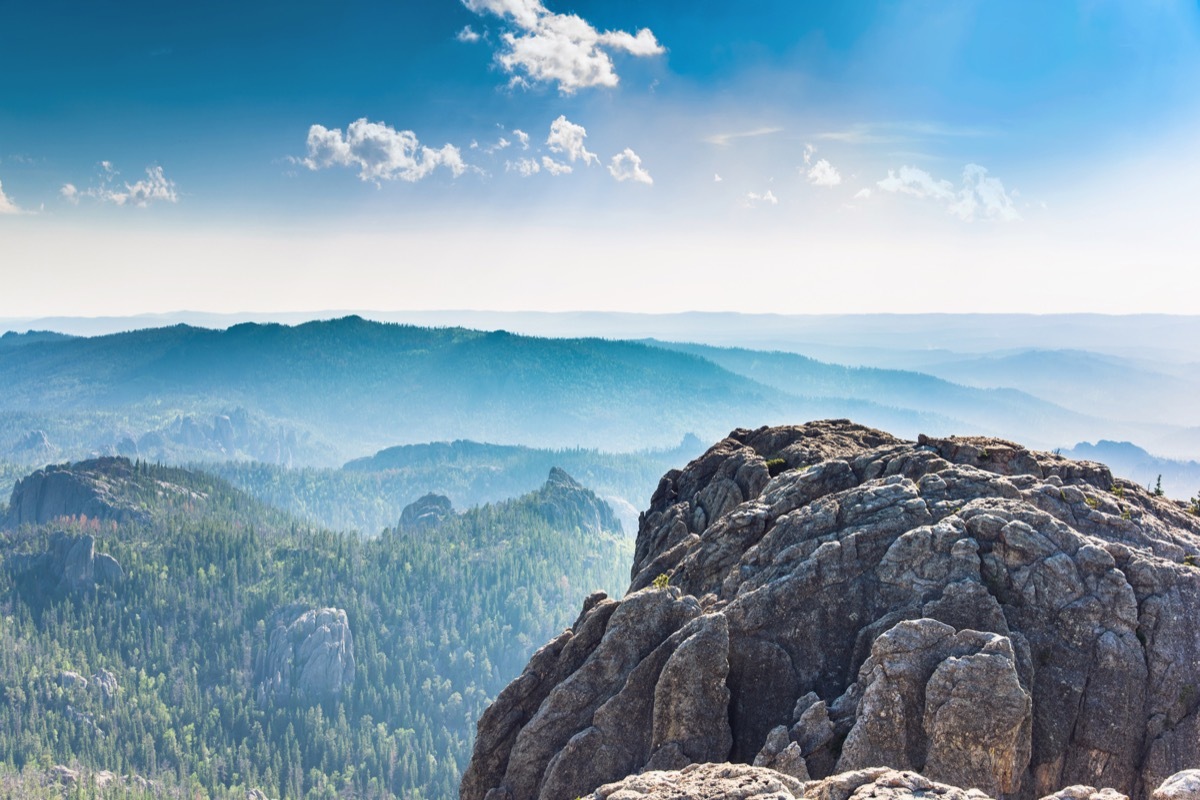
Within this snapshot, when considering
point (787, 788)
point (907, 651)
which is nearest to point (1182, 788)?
point (787, 788)

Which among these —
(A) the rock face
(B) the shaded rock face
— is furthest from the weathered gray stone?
(A) the rock face

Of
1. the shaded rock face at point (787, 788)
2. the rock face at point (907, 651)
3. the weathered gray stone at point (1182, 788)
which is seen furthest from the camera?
the rock face at point (907, 651)

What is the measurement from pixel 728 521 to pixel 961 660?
16.9 metres

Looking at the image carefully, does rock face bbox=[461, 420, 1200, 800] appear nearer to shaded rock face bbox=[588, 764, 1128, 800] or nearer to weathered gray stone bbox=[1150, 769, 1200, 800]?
shaded rock face bbox=[588, 764, 1128, 800]

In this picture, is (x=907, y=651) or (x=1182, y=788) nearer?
(x=1182, y=788)

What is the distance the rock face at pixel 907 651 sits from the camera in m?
32.8

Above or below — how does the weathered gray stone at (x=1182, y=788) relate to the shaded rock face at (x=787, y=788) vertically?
above

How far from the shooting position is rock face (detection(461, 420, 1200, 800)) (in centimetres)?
3278

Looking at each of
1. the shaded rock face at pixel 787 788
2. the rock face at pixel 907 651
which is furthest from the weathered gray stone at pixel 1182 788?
the rock face at pixel 907 651

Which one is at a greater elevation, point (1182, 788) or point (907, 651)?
point (907, 651)

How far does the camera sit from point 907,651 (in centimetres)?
3384

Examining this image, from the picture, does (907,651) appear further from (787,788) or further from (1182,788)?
(1182,788)

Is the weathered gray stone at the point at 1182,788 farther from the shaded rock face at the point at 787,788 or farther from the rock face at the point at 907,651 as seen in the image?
the rock face at the point at 907,651

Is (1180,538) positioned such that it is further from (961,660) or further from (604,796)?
(604,796)
